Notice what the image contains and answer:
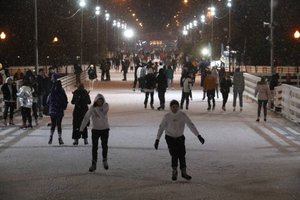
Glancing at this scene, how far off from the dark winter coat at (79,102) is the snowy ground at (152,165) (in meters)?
0.63

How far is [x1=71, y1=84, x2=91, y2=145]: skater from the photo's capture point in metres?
13.8

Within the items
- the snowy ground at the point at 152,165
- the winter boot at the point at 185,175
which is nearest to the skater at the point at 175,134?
the winter boot at the point at 185,175

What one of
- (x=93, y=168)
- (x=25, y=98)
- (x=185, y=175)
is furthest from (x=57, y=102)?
(x=185, y=175)

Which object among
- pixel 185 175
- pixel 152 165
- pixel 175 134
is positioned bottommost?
pixel 152 165

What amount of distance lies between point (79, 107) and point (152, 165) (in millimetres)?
3151

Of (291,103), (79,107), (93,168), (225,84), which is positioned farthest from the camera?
(225,84)

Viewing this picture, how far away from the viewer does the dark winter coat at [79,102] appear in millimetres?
13836

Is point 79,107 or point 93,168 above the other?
point 79,107

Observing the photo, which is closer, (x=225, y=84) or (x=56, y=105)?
(x=56, y=105)

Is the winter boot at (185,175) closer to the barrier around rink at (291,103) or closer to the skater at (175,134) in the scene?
the skater at (175,134)

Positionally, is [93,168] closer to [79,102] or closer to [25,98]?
[79,102]

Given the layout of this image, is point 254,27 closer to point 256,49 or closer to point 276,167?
point 256,49

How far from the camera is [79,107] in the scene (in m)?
14.0

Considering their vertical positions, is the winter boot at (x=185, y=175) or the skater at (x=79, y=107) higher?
the skater at (x=79, y=107)
